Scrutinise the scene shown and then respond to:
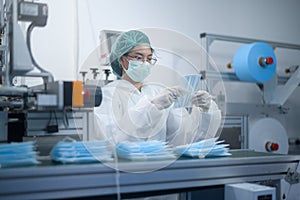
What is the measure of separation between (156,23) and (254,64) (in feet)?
2.53

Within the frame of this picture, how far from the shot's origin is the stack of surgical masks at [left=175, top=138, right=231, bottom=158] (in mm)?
933

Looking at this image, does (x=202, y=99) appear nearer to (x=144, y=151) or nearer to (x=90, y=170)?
(x=144, y=151)

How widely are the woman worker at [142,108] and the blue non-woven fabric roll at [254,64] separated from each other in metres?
0.88

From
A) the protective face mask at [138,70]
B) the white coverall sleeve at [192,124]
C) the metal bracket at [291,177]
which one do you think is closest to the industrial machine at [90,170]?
the metal bracket at [291,177]

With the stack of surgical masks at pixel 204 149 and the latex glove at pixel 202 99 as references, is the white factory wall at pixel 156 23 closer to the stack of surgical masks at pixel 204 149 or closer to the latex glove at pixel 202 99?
the latex glove at pixel 202 99

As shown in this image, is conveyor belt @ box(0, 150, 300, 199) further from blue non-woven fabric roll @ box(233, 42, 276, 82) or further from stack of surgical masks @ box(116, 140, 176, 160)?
blue non-woven fabric roll @ box(233, 42, 276, 82)

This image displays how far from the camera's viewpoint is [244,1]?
287 cm

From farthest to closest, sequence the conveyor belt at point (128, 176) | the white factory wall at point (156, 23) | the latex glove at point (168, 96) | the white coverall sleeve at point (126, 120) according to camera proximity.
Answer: the white factory wall at point (156, 23) → the white coverall sleeve at point (126, 120) → the latex glove at point (168, 96) → the conveyor belt at point (128, 176)

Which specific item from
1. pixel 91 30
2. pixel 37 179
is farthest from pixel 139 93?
pixel 91 30

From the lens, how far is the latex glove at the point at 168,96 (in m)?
1.02

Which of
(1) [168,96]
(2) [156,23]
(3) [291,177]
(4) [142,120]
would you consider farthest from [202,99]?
(2) [156,23]

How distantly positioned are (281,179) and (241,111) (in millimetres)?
1070

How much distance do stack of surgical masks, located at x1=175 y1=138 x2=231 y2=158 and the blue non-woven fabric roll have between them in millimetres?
1312

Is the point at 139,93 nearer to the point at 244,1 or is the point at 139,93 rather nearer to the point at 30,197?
the point at 30,197
